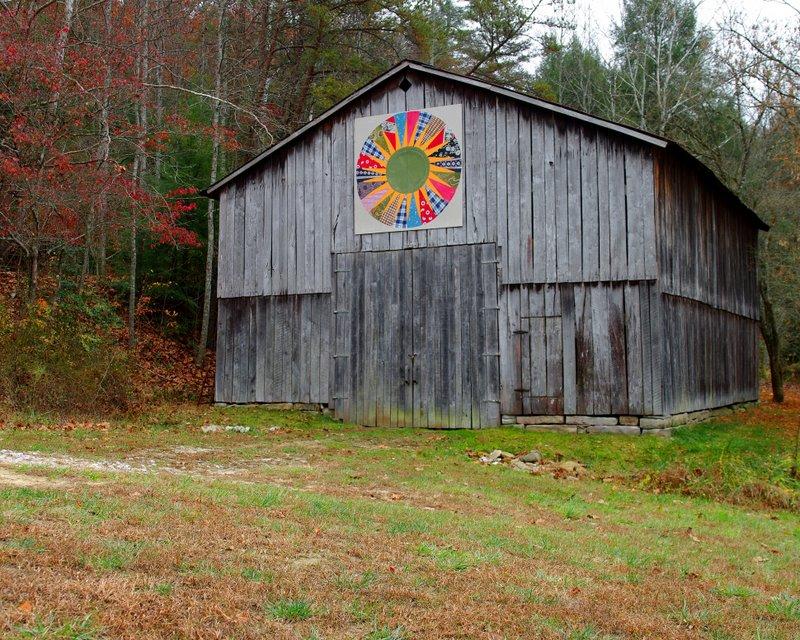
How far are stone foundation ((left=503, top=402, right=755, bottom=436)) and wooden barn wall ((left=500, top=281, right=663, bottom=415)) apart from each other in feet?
0.45

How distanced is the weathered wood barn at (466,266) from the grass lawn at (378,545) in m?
3.51

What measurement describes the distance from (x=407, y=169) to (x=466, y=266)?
244 centimetres

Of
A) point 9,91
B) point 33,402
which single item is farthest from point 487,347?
point 9,91

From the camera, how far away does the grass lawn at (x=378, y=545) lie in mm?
4504

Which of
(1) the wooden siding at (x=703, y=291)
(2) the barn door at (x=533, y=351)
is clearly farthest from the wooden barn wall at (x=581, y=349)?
(1) the wooden siding at (x=703, y=291)

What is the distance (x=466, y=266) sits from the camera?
55.7 ft

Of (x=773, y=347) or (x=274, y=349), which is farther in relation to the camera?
(x=773, y=347)

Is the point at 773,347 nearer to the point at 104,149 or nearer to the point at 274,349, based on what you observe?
the point at 274,349

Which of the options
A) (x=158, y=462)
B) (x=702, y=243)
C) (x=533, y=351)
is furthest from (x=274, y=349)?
(x=702, y=243)

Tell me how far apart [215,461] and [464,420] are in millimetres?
6322

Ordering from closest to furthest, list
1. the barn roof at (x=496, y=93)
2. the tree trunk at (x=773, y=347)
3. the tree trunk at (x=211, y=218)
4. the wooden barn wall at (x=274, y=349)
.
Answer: the barn roof at (x=496, y=93)
the wooden barn wall at (x=274, y=349)
the tree trunk at (x=211, y=218)
the tree trunk at (x=773, y=347)

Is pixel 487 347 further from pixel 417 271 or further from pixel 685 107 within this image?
pixel 685 107

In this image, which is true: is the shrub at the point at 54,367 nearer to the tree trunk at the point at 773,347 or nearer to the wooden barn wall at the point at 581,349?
the wooden barn wall at the point at 581,349

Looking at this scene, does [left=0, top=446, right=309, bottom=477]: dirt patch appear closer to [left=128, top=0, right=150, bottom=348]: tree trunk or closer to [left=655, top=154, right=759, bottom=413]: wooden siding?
[left=655, top=154, right=759, bottom=413]: wooden siding
